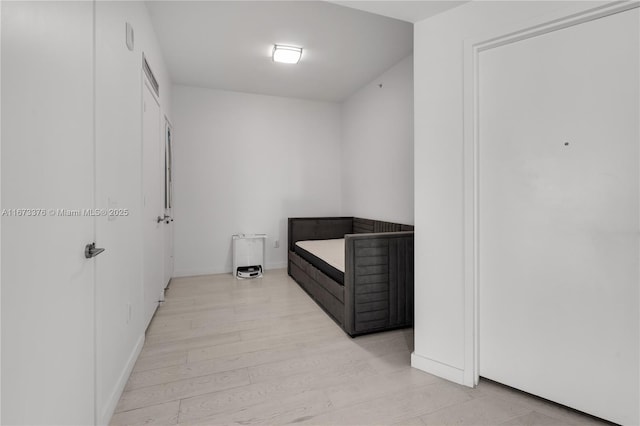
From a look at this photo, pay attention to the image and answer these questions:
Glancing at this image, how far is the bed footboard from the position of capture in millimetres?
2438

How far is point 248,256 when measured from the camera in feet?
14.5

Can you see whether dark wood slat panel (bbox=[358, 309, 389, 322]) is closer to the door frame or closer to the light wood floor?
the light wood floor

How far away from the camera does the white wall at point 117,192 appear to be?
146 centimetres

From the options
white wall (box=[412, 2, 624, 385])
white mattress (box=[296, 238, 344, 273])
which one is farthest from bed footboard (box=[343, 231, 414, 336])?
white wall (box=[412, 2, 624, 385])

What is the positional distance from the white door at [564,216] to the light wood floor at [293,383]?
25cm

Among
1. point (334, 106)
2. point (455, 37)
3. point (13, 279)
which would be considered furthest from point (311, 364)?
point (334, 106)

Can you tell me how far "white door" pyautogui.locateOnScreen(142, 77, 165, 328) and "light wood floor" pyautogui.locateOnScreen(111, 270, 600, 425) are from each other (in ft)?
1.07

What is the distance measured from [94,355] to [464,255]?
1976 mm

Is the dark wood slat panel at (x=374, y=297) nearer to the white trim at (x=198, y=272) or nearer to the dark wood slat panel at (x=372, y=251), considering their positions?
the dark wood slat panel at (x=372, y=251)

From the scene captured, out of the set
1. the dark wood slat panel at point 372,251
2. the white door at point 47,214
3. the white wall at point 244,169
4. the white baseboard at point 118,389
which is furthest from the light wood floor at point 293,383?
the white wall at point 244,169

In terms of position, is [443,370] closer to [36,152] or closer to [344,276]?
[344,276]

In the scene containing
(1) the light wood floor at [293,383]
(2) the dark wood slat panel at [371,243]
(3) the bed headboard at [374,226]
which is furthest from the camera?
(3) the bed headboard at [374,226]

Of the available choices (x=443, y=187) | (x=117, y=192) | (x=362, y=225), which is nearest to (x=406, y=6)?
(x=443, y=187)

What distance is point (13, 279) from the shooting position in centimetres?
82
